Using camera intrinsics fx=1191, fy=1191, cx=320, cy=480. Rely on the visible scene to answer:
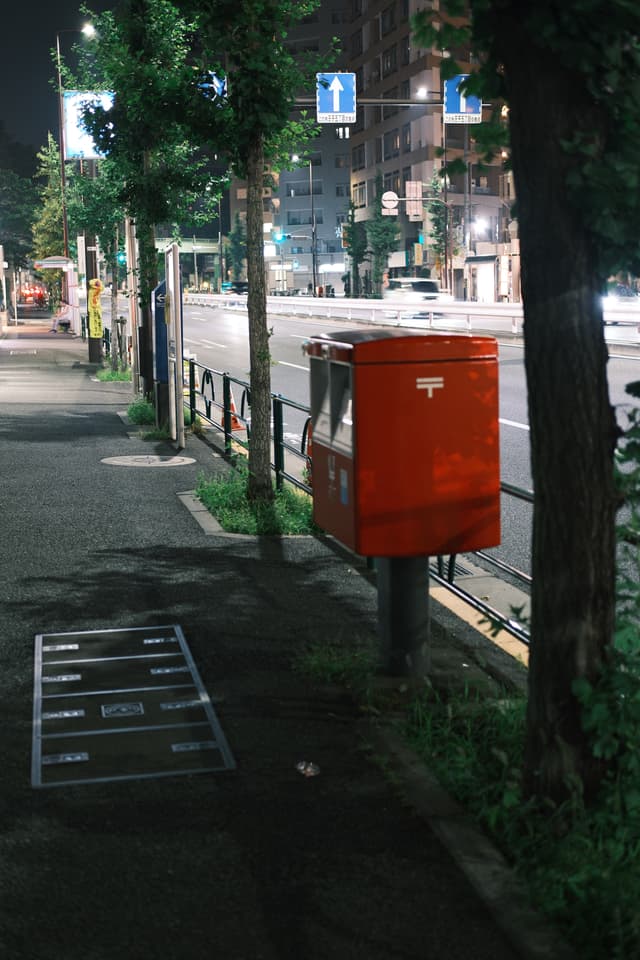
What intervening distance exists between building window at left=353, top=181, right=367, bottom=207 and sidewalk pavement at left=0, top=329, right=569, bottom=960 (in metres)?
117

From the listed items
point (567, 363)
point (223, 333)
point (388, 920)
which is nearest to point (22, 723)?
point (388, 920)

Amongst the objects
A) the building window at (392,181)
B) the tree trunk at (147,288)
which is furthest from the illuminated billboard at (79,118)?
the building window at (392,181)

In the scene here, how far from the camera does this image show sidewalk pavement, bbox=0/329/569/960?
3.32 metres

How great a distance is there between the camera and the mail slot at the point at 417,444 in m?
4.88

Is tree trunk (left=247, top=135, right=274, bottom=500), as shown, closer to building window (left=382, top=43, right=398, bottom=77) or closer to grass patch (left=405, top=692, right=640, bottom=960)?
grass patch (left=405, top=692, right=640, bottom=960)

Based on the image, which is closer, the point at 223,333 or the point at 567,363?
the point at 567,363

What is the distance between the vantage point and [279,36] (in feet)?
32.8

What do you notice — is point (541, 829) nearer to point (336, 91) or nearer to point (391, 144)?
point (336, 91)

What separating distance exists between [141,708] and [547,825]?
2121 mm

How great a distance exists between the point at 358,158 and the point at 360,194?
4.28 m

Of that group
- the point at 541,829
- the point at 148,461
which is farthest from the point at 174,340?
the point at 541,829

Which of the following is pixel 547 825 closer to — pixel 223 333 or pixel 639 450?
pixel 639 450

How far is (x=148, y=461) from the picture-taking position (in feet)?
44.5

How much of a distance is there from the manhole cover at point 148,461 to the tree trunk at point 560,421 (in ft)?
32.0
